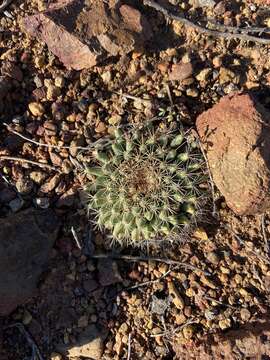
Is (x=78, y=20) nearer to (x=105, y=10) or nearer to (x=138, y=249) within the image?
(x=105, y=10)

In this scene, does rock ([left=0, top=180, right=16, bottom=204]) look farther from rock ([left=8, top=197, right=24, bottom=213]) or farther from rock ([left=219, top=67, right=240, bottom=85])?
rock ([left=219, top=67, right=240, bottom=85])

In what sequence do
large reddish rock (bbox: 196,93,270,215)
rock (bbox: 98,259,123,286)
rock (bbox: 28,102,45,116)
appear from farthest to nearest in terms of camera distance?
rock (bbox: 28,102,45,116) < rock (bbox: 98,259,123,286) < large reddish rock (bbox: 196,93,270,215)

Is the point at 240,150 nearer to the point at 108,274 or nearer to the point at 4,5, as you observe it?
the point at 108,274

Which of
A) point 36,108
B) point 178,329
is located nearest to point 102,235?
point 178,329

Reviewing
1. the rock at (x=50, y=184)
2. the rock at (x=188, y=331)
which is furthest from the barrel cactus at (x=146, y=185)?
the rock at (x=188, y=331)

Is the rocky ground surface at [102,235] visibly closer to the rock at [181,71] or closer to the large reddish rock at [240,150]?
the rock at [181,71]

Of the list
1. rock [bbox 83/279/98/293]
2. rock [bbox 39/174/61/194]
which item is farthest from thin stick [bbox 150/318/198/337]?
rock [bbox 39/174/61/194]
